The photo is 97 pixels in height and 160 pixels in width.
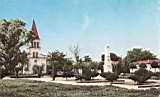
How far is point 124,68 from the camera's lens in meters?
41.8

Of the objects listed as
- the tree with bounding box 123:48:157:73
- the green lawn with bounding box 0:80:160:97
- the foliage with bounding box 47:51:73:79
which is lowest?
the green lawn with bounding box 0:80:160:97

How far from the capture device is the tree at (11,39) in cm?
2414

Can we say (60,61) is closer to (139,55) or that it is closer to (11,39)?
(11,39)

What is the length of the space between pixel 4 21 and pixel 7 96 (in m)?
15.5

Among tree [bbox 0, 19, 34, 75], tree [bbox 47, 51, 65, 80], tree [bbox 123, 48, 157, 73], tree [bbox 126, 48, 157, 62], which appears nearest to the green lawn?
tree [bbox 0, 19, 34, 75]

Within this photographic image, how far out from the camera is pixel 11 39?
79.9ft

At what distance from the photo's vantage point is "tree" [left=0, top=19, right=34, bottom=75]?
24141mm

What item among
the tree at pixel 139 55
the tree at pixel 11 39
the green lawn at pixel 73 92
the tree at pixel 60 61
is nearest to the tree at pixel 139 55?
the tree at pixel 139 55

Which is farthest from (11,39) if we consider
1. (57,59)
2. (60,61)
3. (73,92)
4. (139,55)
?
(139,55)

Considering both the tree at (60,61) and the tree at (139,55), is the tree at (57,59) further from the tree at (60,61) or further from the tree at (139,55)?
the tree at (139,55)

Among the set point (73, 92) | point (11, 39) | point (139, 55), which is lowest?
point (73, 92)

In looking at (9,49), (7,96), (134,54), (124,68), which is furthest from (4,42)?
(134,54)

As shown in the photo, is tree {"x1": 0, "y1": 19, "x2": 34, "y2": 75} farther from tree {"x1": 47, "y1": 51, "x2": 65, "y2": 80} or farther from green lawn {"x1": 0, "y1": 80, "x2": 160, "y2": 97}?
tree {"x1": 47, "y1": 51, "x2": 65, "y2": 80}

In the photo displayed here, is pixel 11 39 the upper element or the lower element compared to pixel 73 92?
upper
